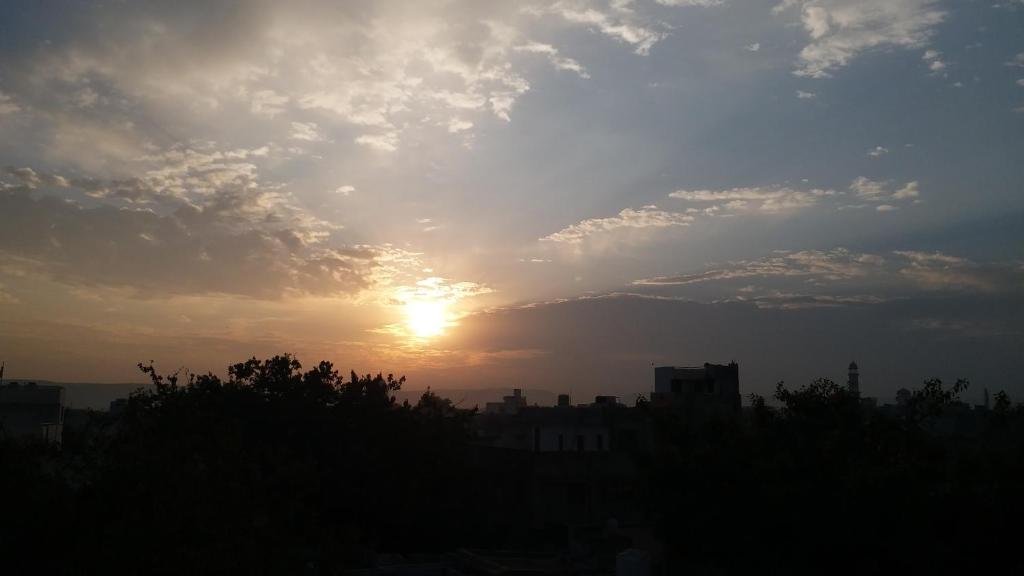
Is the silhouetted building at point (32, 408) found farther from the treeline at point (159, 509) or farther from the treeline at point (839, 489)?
the treeline at point (839, 489)

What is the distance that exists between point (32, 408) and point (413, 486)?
21.8m

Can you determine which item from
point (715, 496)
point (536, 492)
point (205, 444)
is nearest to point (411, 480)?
point (536, 492)

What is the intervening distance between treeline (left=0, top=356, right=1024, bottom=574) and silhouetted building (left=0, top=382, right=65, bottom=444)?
12320mm

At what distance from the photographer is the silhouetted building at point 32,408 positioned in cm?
4028

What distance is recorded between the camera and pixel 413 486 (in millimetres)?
32312

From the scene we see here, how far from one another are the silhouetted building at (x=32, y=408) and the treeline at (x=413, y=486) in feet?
40.4

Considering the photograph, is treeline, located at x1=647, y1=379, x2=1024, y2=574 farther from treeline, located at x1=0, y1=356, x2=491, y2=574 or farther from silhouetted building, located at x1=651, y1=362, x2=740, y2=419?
silhouetted building, located at x1=651, y1=362, x2=740, y2=419

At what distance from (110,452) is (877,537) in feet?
46.3

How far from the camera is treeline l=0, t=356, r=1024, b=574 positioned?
10.8 m

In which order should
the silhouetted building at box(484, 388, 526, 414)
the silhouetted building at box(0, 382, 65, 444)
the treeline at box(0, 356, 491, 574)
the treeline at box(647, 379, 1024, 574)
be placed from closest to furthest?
the treeline at box(0, 356, 491, 574)
the treeline at box(647, 379, 1024, 574)
the silhouetted building at box(0, 382, 65, 444)
the silhouetted building at box(484, 388, 526, 414)

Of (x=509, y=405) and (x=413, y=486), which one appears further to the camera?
(x=509, y=405)

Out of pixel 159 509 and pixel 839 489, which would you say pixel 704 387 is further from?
pixel 159 509

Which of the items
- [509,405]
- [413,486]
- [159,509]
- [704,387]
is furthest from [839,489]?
[509,405]

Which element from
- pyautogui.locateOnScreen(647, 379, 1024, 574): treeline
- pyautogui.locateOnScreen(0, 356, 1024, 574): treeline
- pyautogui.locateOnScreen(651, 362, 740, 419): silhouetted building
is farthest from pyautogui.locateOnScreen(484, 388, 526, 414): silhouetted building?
pyautogui.locateOnScreen(647, 379, 1024, 574): treeline
